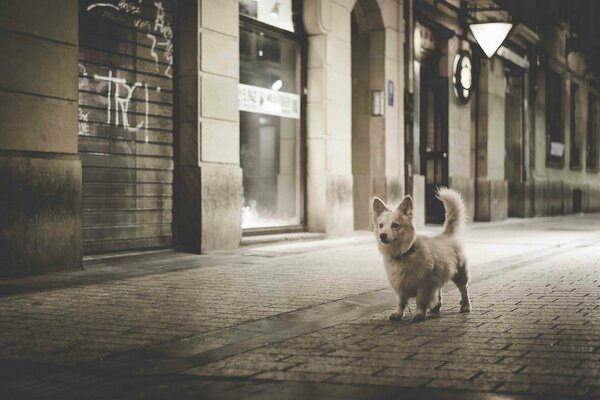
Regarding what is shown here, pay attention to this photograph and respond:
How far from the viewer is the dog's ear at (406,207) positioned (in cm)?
627

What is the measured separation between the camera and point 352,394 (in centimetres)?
409

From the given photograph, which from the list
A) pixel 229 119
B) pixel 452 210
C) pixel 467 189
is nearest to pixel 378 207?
pixel 452 210

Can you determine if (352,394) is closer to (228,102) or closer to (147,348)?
(147,348)

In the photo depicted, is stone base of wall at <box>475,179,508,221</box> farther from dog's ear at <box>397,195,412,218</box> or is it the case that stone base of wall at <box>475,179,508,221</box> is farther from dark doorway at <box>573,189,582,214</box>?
dog's ear at <box>397,195,412,218</box>

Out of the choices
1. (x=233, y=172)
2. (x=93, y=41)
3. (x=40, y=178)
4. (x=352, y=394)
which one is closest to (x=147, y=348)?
(x=352, y=394)

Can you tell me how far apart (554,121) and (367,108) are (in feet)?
55.3

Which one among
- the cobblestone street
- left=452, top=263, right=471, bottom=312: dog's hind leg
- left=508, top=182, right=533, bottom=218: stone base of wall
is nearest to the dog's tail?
left=452, top=263, right=471, bottom=312: dog's hind leg

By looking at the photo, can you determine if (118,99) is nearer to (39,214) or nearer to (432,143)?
(39,214)

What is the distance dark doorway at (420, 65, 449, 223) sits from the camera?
68.5 ft

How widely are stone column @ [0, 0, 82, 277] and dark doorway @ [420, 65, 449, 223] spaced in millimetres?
12580

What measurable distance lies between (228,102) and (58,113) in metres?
3.60

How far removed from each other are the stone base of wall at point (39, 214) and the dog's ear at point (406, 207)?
4.63 m

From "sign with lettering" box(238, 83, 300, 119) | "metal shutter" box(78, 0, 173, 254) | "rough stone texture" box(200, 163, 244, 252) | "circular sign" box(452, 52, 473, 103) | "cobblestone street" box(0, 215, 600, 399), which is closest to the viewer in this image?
"cobblestone street" box(0, 215, 600, 399)

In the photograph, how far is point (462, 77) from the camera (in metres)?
21.7
